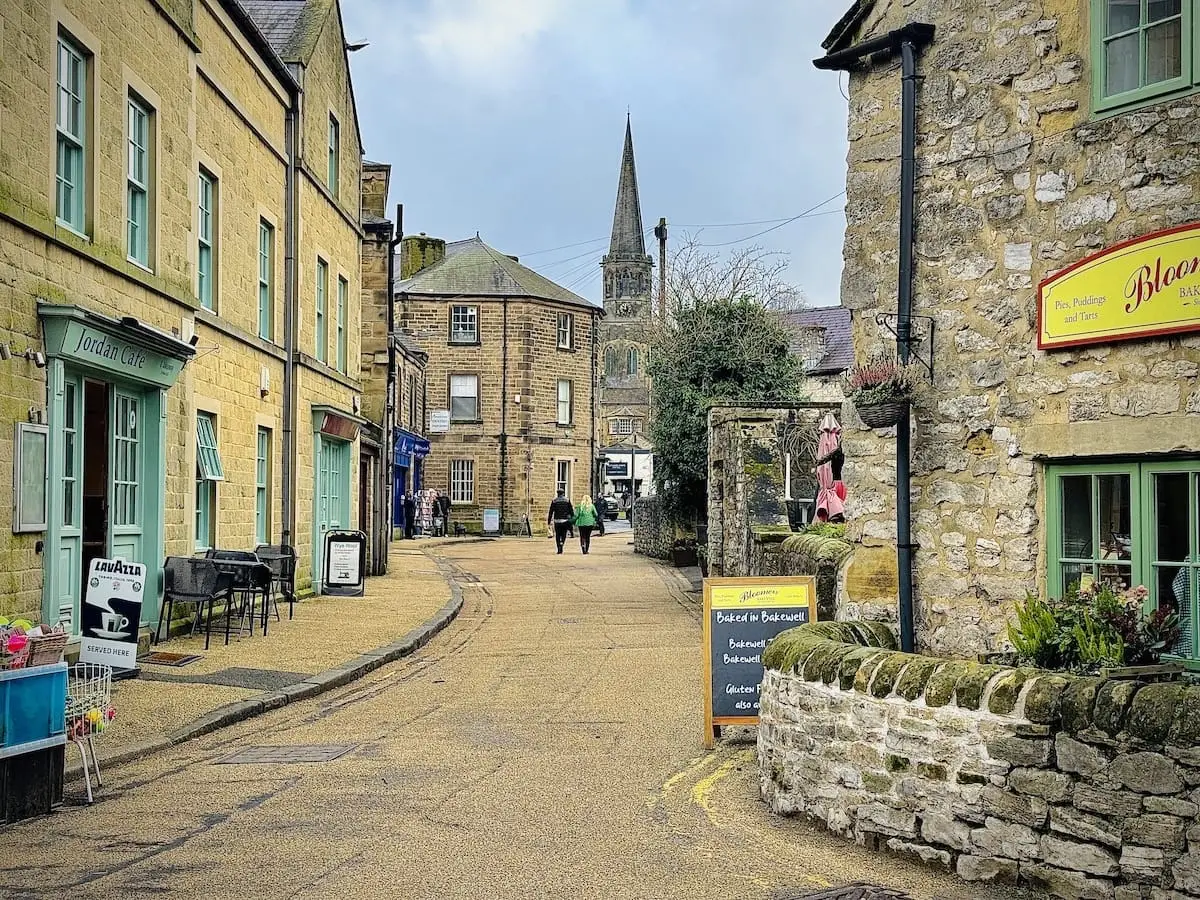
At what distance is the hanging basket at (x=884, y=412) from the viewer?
9086 millimetres

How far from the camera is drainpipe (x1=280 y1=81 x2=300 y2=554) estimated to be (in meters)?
20.8

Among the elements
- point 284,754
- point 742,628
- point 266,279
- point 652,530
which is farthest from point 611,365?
point 284,754

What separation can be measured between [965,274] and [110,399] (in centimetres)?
899

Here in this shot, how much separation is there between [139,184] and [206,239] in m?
2.99

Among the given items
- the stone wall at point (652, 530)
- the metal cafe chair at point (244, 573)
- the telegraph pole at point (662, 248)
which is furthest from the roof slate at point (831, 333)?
the metal cafe chair at point (244, 573)

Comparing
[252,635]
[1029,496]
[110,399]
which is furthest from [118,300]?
[1029,496]

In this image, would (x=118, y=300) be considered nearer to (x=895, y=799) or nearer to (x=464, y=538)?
(x=895, y=799)

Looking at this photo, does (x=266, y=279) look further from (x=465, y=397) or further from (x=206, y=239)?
(x=465, y=397)

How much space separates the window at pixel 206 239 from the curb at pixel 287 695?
5.06 m

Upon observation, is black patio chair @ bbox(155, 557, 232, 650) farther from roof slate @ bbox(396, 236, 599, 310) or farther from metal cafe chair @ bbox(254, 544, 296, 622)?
roof slate @ bbox(396, 236, 599, 310)

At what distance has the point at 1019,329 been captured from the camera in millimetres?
8766

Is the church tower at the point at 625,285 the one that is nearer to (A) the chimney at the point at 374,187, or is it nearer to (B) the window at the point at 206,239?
(A) the chimney at the point at 374,187

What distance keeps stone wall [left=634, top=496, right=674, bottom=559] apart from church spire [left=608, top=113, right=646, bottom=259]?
83.3 m

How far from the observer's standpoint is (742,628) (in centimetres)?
1062
